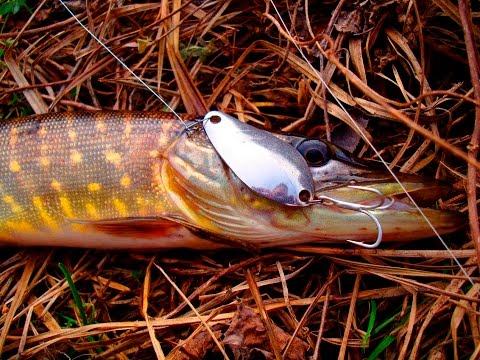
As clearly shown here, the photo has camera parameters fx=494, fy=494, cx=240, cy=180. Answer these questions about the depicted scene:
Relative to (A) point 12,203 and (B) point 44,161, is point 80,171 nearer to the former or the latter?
(B) point 44,161

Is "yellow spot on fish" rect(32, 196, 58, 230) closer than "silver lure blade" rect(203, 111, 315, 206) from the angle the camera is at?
No

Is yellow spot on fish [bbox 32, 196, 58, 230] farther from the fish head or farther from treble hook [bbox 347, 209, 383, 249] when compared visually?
treble hook [bbox 347, 209, 383, 249]

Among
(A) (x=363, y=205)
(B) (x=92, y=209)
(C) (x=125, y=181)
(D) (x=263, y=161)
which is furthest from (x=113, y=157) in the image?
(A) (x=363, y=205)

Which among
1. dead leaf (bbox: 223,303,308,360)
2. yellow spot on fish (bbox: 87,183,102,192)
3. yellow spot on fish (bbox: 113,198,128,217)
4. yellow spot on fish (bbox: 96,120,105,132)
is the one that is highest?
yellow spot on fish (bbox: 96,120,105,132)

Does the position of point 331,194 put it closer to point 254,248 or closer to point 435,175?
point 254,248

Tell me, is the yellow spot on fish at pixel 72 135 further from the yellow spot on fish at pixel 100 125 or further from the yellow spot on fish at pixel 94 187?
the yellow spot on fish at pixel 94 187

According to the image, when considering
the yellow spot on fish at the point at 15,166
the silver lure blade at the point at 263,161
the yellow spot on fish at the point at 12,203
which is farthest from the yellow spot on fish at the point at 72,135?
the silver lure blade at the point at 263,161

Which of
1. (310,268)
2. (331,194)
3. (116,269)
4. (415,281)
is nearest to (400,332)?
(415,281)

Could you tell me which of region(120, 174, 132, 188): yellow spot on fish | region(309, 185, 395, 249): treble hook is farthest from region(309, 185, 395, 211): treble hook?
region(120, 174, 132, 188): yellow spot on fish
